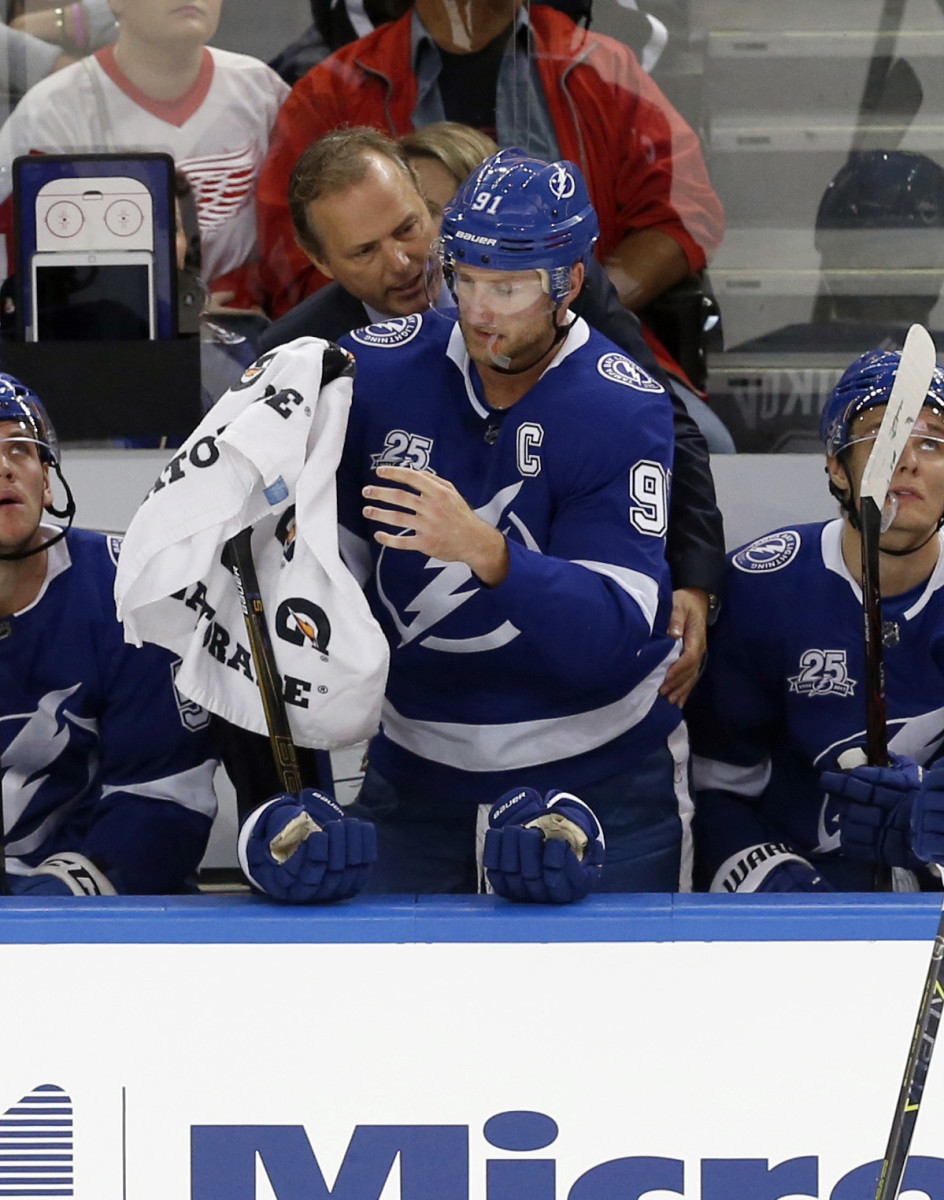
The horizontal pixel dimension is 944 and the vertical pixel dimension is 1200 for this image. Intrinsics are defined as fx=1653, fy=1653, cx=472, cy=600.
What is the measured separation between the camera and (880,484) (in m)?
1.88

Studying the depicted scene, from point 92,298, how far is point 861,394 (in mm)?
1379

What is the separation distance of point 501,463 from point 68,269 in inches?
50.3

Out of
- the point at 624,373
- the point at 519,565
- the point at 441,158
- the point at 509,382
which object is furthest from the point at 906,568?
the point at 441,158

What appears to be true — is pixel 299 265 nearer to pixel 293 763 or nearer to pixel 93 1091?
pixel 293 763

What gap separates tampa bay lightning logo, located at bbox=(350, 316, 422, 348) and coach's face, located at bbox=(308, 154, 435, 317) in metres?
0.32

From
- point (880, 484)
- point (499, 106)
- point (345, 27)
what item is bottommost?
point (880, 484)

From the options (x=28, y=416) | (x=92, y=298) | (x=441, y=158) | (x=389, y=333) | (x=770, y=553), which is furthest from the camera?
(x=92, y=298)

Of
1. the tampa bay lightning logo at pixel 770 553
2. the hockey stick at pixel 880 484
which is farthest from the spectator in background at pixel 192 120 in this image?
the hockey stick at pixel 880 484

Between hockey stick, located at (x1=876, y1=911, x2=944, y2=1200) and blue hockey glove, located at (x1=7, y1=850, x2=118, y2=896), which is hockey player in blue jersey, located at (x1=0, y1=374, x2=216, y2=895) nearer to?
blue hockey glove, located at (x1=7, y1=850, x2=118, y2=896)

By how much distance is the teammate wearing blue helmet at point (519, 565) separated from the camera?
1.84m

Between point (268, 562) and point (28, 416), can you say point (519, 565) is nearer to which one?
point (268, 562)

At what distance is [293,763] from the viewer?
1864 mm

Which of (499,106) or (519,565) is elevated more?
(499,106)

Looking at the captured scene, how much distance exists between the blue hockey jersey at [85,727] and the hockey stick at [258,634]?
0.33 m
